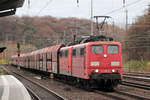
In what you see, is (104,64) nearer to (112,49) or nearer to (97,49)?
(97,49)

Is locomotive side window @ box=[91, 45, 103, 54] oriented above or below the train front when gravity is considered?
above

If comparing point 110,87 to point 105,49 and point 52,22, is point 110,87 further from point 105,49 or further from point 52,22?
point 52,22

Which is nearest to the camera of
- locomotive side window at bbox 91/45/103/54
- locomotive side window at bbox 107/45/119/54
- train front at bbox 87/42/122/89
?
train front at bbox 87/42/122/89

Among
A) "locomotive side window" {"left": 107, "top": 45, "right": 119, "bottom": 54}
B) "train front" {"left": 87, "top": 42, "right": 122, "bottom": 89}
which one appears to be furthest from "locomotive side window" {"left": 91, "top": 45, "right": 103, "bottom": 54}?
"locomotive side window" {"left": 107, "top": 45, "right": 119, "bottom": 54}

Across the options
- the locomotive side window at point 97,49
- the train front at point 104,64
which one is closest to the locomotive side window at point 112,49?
the train front at point 104,64

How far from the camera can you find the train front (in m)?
16.4

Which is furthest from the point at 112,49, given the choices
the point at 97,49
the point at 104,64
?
the point at 104,64

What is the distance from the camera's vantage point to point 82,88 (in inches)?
741

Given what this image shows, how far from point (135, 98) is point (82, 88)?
6117 mm

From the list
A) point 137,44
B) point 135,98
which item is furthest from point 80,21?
point 135,98

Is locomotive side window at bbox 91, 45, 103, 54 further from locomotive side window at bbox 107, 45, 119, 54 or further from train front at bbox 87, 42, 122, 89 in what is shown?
locomotive side window at bbox 107, 45, 119, 54

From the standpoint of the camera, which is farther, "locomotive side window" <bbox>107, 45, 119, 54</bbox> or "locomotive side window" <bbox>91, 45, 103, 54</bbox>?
"locomotive side window" <bbox>107, 45, 119, 54</bbox>

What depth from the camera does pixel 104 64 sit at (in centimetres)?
1669

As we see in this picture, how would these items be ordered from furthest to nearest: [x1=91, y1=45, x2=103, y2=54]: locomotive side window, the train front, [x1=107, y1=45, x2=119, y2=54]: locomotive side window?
[x1=107, y1=45, x2=119, y2=54]: locomotive side window → [x1=91, y1=45, x2=103, y2=54]: locomotive side window → the train front
